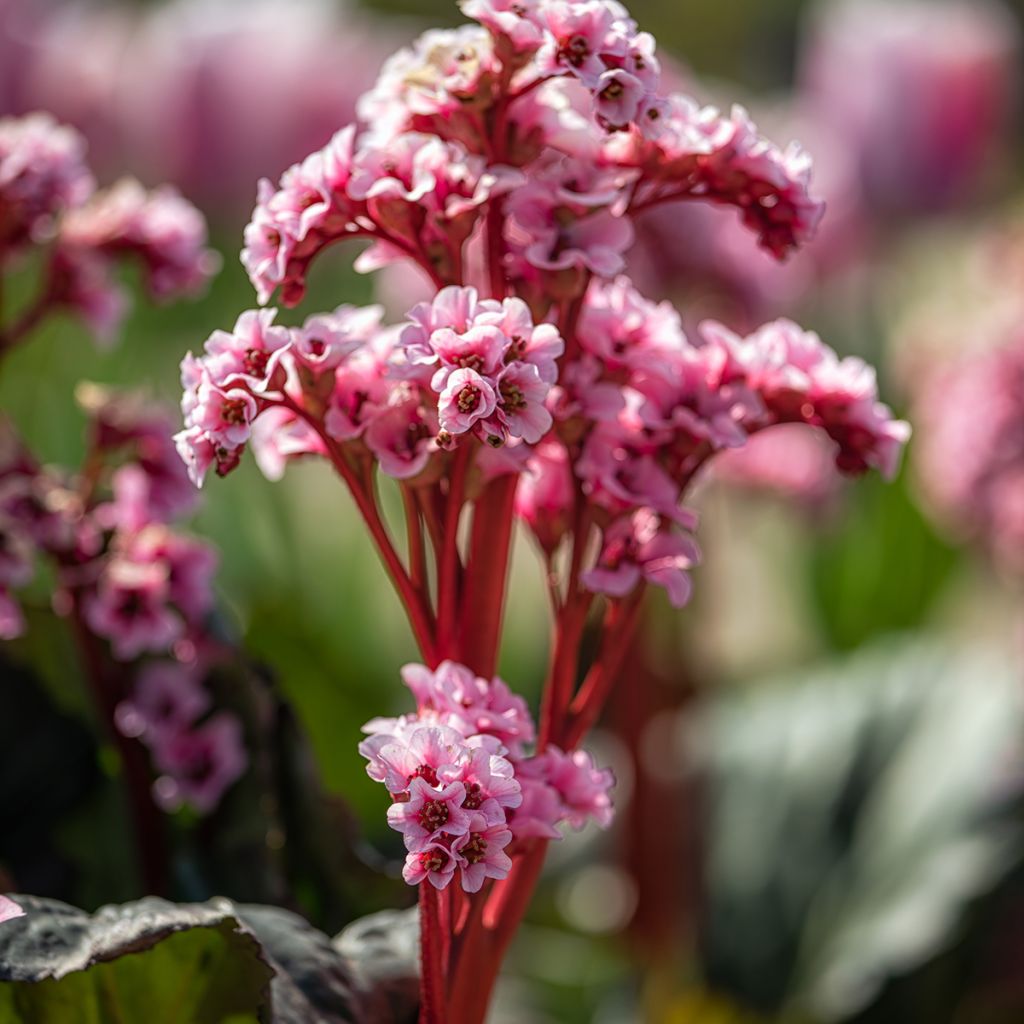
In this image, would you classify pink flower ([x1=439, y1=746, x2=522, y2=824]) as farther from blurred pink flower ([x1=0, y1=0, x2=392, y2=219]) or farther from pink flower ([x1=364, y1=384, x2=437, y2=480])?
blurred pink flower ([x1=0, y1=0, x2=392, y2=219])

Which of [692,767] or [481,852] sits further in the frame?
[692,767]

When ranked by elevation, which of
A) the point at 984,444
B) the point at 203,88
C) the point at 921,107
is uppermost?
the point at 921,107

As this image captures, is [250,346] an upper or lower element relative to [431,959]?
upper

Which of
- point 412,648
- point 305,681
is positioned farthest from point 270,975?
point 412,648

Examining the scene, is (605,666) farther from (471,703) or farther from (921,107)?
(921,107)

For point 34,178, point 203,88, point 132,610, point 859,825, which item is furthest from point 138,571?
point 203,88

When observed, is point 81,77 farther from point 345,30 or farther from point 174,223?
point 174,223
